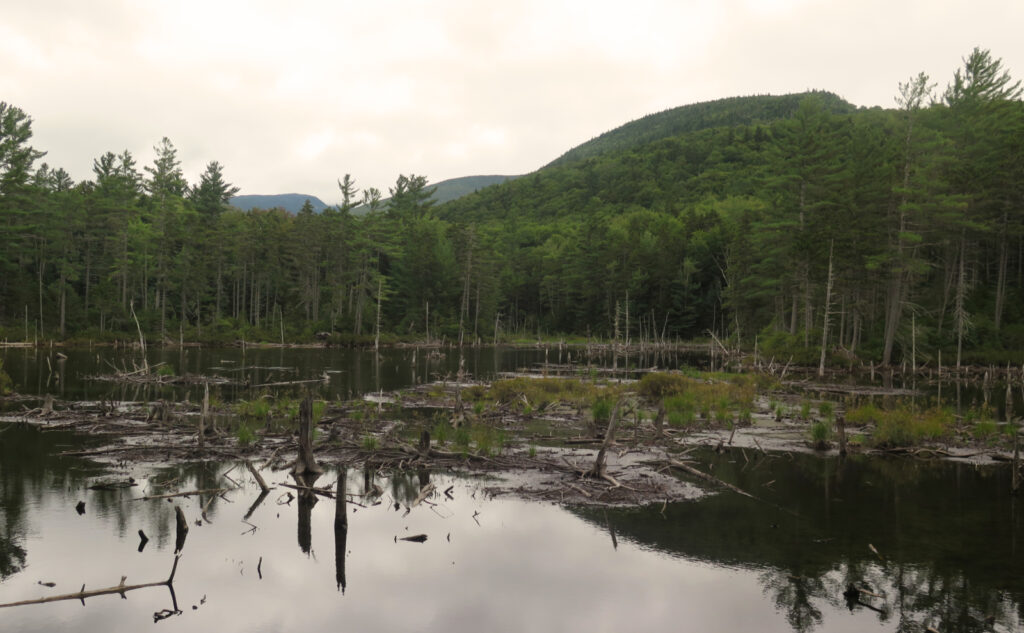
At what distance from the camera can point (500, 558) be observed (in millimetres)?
12172

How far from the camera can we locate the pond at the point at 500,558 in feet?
32.0

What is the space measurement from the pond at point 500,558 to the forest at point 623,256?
1326 inches

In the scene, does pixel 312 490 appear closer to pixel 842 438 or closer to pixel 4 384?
pixel 842 438

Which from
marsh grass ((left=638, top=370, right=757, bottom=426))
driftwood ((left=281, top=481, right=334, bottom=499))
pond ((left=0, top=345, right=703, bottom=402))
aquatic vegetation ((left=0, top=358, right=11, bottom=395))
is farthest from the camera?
pond ((left=0, top=345, right=703, bottom=402))

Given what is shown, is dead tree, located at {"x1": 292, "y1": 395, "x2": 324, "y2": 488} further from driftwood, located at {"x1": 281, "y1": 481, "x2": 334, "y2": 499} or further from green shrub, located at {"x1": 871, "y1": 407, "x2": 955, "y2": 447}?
green shrub, located at {"x1": 871, "y1": 407, "x2": 955, "y2": 447}

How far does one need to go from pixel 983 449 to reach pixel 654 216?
112m

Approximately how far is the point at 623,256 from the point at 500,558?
10252cm

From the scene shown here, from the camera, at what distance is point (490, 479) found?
17281 millimetres

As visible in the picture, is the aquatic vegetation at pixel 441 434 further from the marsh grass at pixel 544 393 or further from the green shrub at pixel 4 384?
the green shrub at pixel 4 384

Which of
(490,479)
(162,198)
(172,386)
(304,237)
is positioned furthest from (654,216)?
(490,479)

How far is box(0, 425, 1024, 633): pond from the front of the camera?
9742 millimetres

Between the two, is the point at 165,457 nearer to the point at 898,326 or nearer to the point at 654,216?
the point at 898,326

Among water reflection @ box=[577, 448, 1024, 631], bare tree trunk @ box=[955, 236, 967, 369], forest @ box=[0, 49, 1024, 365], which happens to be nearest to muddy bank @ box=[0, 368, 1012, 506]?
water reflection @ box=[577, 448, 1024, 631]

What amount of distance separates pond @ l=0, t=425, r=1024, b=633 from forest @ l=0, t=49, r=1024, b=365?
33.7 metres
